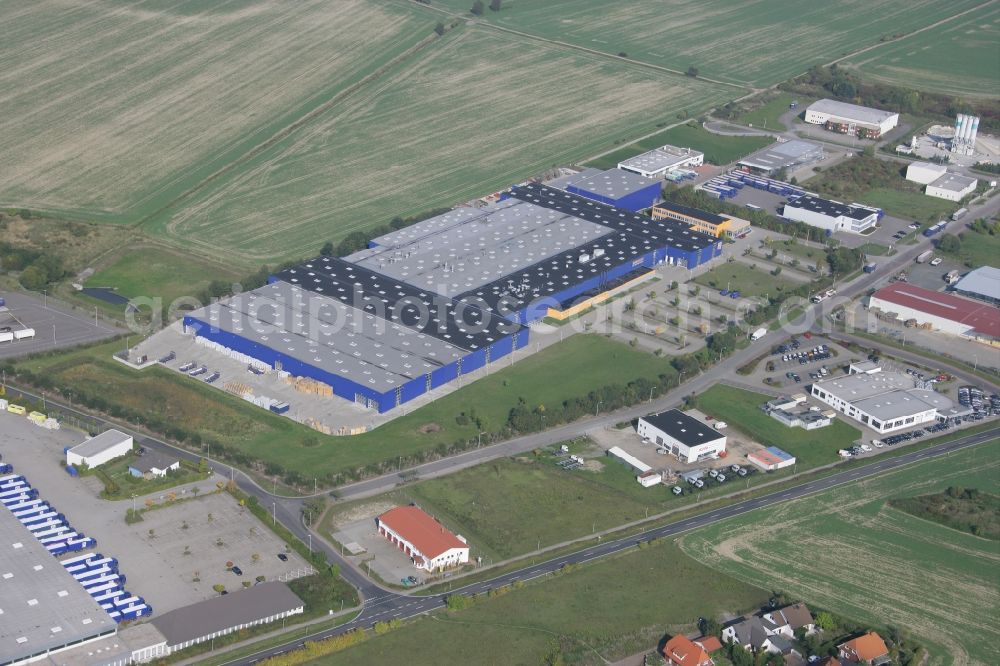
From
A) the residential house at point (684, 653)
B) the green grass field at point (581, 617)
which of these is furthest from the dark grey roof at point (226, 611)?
the residential house at point (684, 653)

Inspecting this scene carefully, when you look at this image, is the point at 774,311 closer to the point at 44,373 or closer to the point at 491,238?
the point at 491,238

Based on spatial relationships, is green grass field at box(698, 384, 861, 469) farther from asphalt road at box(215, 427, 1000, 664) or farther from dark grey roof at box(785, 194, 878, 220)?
dark grey roof at box(785, 194, 878, 220)

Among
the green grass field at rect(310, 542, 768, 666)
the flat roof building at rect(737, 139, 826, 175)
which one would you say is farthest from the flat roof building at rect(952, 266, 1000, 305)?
the green grass field at rect(310, 542, 768, 666)

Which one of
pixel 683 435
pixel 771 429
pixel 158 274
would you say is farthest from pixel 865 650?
pixel 158 274

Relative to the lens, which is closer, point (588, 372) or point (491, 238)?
point (588, 372)

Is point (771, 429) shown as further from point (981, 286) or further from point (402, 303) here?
point (981, 286)

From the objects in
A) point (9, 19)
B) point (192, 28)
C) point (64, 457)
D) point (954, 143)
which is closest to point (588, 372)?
point (64, 457)
